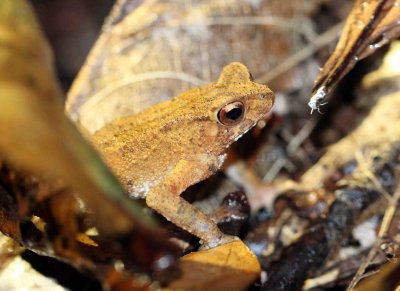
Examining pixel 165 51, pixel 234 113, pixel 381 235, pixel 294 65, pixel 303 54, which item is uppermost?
pixel 165 51

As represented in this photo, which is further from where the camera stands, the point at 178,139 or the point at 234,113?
the point at 178,139

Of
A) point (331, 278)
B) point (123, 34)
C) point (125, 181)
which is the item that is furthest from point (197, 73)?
point (331, 278)

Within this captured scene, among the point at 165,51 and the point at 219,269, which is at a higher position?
the point at 165,51

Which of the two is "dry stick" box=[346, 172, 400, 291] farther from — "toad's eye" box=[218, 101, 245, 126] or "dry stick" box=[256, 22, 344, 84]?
"dry stick" box=[256, 22, 344, 84]

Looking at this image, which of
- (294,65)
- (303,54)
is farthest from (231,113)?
(303,54)

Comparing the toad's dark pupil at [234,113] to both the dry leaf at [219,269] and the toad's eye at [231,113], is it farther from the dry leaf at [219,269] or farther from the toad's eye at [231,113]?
the dry leaf at [219,269]

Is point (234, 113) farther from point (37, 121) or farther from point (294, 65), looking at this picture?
point (37, 121)

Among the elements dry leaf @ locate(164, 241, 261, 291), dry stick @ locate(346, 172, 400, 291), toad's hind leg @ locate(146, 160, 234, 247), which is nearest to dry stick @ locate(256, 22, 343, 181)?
toad's hind leg @ locate(146, 160, 234, 247)
